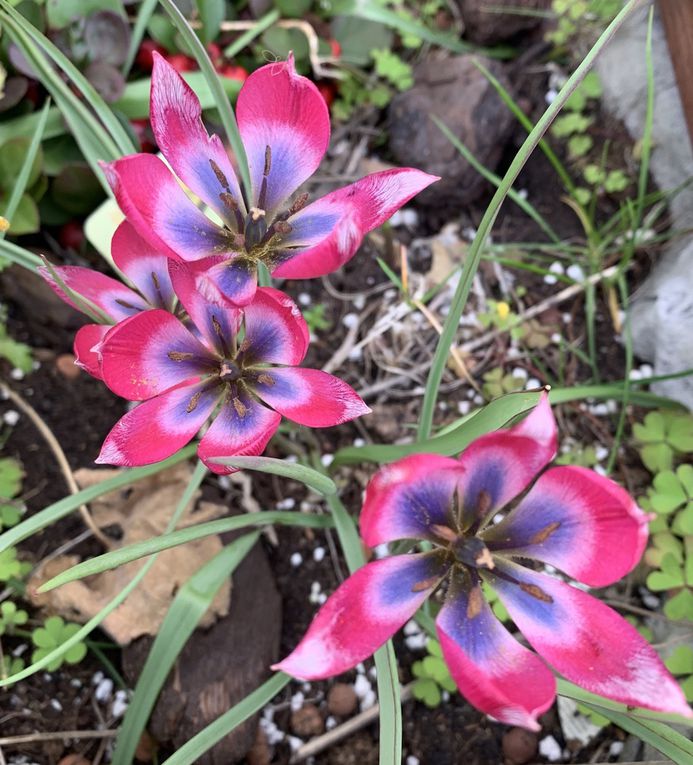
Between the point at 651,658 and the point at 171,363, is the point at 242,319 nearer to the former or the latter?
the point at 171,363

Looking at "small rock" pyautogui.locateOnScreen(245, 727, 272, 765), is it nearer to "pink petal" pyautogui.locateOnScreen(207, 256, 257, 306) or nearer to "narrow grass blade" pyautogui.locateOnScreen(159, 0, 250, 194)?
"pink petal" pyautogui.locateOnScreen(207, 256, 257, 306)

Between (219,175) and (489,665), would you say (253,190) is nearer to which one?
(219,175)

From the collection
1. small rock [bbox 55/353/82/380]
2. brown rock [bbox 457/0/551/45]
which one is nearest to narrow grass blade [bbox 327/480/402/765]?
small rock [bbox 55/353/82/380]

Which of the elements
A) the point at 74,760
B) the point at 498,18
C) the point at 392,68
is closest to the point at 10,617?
the point at 74,760

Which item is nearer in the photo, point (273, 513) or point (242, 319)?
point (242, 319)

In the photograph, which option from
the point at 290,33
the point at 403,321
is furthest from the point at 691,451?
the point at 290,33

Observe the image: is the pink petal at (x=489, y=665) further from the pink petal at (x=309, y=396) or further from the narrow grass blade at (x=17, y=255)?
the narrow grass blade at (x=17, y=255)
